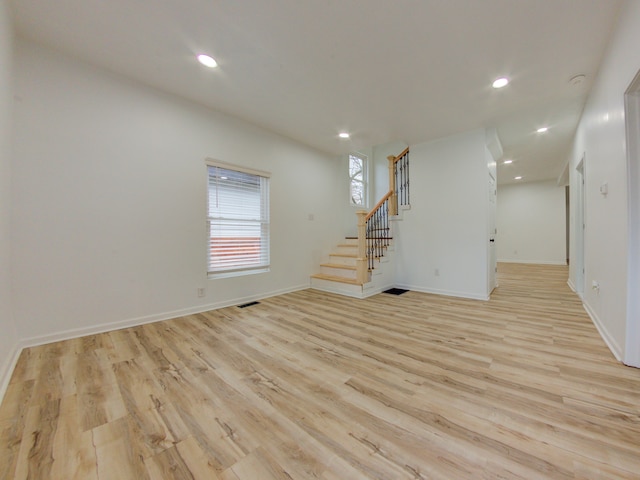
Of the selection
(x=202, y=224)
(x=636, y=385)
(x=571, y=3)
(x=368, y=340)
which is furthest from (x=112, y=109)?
(x=636, y=385)

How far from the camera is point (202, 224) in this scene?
3287mm

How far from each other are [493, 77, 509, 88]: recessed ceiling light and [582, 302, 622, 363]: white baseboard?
2623 millimetres

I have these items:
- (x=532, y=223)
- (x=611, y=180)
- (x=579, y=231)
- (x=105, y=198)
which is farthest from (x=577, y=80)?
(x=532, y=223)

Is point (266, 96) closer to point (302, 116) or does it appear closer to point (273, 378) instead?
point (302, 116)

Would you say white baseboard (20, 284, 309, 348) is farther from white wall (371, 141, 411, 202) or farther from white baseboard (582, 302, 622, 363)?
white wall (371, 141, 411, 202)

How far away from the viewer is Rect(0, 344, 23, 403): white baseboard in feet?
5.20

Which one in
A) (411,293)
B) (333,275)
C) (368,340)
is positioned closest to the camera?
(368,340)

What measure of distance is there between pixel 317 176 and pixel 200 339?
347cm

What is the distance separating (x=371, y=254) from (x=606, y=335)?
2.86 m

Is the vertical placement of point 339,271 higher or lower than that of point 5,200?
lower

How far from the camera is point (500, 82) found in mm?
2723

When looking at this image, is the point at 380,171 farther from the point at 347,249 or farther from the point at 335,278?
the point at 335,278

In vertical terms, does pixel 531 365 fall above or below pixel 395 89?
below

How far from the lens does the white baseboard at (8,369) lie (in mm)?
1585
